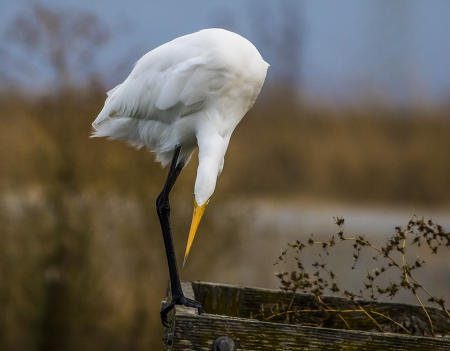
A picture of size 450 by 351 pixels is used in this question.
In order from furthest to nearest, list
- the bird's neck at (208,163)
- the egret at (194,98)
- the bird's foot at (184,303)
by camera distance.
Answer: the egret at (194,98) < the bird's neck at (208,163) < the bird's foot at (184,303)

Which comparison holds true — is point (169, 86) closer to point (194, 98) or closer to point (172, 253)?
point (194, 98)

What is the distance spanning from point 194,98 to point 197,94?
0.02 metres

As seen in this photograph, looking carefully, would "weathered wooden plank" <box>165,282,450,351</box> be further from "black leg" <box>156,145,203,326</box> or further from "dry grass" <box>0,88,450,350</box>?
"dry grass" <box>0,88,450,350</box>

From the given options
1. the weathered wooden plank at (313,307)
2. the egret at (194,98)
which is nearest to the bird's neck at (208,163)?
the egret at (194,98)

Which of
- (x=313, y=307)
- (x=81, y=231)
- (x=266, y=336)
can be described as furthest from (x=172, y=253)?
(x=81, y=231)

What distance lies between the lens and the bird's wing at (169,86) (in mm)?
2674

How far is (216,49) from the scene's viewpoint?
263cm

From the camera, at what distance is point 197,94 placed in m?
2.71

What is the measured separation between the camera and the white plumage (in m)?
2.63

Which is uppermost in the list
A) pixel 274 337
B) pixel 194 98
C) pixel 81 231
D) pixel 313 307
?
pixel 194 98

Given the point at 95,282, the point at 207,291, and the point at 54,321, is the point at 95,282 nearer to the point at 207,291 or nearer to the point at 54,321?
the point at 54,321

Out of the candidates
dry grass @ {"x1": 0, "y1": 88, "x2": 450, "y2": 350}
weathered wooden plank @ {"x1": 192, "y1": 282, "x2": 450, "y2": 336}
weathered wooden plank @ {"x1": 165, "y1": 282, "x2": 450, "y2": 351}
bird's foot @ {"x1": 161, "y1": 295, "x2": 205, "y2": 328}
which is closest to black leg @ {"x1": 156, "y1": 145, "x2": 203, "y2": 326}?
bird's foot @ {"x1": 161, "y1": 295, "x2": 205, "y2": 328}

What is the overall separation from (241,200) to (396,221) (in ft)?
18.6

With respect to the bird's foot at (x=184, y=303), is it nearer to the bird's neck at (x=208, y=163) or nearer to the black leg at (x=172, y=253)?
the black leg at (x=172, y=253)
